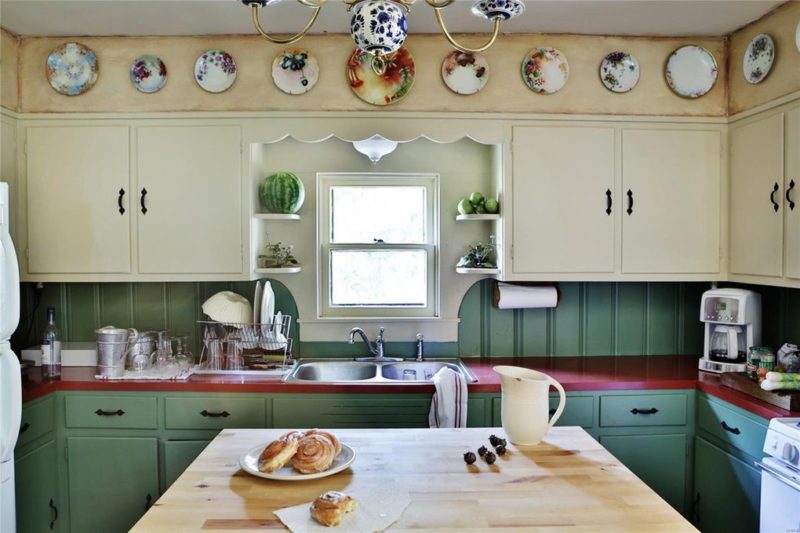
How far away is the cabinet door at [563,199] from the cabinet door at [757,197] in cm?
60

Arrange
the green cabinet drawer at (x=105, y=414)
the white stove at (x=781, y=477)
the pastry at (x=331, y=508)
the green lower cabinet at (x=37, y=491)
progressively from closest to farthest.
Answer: the pastry at (x=331, y=508), the white stove at (x=781, y=477), the green lower cabinet at (x=37, y=491), the green cabinet drawer at (x=105, y=414)

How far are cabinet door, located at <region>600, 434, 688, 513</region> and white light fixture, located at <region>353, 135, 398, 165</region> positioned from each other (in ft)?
5.86

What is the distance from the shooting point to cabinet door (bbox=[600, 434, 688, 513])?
2.68m

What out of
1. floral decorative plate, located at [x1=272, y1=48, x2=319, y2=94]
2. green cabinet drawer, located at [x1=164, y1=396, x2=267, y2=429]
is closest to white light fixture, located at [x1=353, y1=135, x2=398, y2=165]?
floral decorative plate, located at [x1=272, y1=48, x2=319, y2=94]

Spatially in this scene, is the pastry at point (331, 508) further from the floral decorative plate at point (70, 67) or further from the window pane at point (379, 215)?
the floral decorative plate at point (70, 67)

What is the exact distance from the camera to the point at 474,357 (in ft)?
10.6

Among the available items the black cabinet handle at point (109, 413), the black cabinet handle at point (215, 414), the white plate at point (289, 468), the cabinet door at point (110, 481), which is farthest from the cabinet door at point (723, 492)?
the black cabinet handle at point (109, 413)

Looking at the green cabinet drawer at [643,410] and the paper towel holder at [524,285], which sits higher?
the paper towel holder at [524,285]

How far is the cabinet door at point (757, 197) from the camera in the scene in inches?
101

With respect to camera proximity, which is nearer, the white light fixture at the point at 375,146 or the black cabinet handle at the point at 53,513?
the black cabinet handle at the point at 53,513

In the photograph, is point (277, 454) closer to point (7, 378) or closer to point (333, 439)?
point (333, 439)

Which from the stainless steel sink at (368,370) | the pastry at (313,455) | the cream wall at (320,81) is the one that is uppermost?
the cream wall at (320,81)

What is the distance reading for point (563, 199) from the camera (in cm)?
290

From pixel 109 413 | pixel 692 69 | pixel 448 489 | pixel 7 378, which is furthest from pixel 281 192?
pixel 692 69
